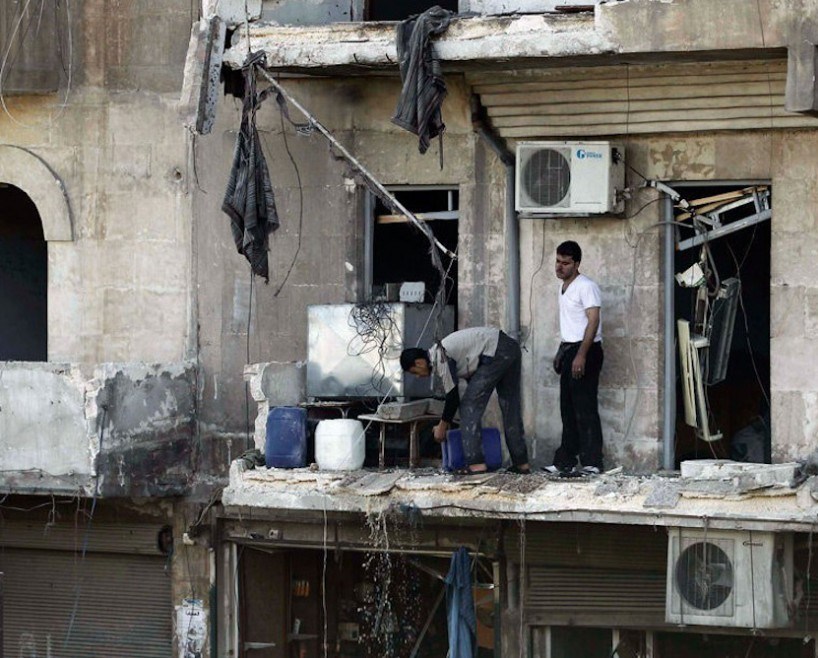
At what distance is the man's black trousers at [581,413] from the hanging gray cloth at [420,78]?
6.97 ft

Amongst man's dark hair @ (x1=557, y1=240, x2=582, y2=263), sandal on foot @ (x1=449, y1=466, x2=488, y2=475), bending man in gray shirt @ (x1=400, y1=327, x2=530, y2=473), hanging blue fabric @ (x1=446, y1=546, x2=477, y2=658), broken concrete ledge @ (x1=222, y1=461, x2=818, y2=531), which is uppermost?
man's dark hair @ (x1=557, y1=240, x2=582, y2=263)

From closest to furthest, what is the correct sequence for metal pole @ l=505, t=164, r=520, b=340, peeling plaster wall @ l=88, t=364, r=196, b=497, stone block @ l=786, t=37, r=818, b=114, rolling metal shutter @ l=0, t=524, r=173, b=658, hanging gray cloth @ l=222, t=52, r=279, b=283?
stone block @ l=786, t=37, r=818, b=114 → hanging gray cloth @ l=222, t=52, r=279, b=283 → metal pole @ l=505, t=164, r=520, b=340 → peeling plaster wall @ l=88, t=364, r=196, b=497 → rolling metal shutter @ l=0, t=524, r=173, b=658

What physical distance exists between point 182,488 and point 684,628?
445 cm

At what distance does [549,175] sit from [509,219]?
67 centimetres

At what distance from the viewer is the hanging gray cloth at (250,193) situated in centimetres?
1680

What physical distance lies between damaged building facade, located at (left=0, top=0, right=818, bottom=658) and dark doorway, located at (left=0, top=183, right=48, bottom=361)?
2.03m

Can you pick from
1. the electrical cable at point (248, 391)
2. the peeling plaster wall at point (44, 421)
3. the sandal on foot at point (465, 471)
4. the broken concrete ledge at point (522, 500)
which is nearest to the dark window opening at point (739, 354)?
the broken concrete ledge at point (522, 500)

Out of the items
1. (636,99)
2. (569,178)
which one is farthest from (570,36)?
(569,178)

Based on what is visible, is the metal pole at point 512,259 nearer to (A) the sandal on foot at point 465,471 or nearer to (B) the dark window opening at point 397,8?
(A) the sandal on foot at point 465,471

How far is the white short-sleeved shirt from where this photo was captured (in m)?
16.6

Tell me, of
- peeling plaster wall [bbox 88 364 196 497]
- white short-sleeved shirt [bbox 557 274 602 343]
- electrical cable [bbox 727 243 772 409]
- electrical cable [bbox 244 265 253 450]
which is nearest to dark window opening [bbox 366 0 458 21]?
electrical cable [bbox 244 265 253 450]

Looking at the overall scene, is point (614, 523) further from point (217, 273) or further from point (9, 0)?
point (9, 0)

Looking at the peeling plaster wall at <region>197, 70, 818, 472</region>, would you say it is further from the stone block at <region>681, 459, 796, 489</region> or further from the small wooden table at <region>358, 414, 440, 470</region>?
the stone block at <region>681, 459, 796, 489</region>

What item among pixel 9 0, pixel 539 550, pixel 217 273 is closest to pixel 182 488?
pixel 217 273
